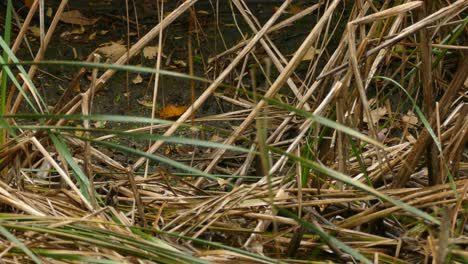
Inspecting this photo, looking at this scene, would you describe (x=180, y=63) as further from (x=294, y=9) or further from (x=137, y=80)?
(x=294, y=9)

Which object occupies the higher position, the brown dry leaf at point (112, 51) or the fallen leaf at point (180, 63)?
the brown dry leaf at point (112, 51)

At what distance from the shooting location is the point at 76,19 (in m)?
3.78

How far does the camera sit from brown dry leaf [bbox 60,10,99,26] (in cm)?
376

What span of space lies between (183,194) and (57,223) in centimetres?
56

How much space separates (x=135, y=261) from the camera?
1389mm

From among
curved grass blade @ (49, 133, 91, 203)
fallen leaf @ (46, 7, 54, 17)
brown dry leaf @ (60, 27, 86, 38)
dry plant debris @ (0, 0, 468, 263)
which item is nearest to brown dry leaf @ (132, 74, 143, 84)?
brown dry leaf @ (60, 27, 86, 38)

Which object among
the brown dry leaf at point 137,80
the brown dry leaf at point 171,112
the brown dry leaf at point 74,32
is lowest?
the brown dry leaf at point 171,112

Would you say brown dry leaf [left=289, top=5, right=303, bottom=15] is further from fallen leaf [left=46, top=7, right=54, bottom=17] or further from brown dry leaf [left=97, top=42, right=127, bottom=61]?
fallen leaf [left=46, top=7, right=54, bottom=17]

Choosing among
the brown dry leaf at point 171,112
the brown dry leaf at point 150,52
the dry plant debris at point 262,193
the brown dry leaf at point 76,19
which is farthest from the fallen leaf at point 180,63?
the dry plant debris at point 262,193

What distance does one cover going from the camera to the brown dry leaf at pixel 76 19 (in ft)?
12.3

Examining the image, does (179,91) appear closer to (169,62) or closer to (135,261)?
(169,62)

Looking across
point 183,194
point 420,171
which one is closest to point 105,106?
point 183,194

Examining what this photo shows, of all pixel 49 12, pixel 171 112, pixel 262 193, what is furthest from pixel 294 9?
pixel 262 193

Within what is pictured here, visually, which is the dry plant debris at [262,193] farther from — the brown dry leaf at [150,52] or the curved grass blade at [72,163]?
the brown dry leaf at [150,52]
